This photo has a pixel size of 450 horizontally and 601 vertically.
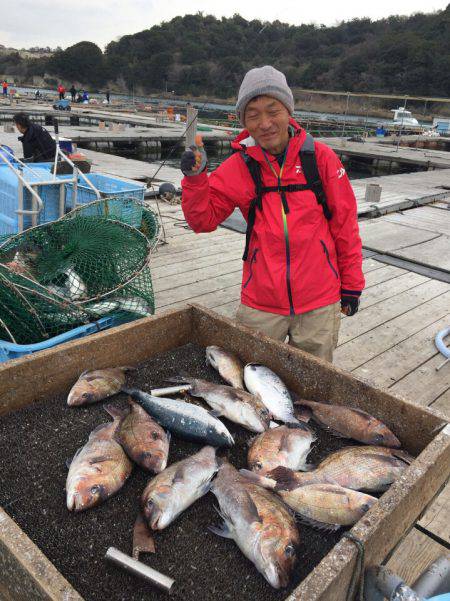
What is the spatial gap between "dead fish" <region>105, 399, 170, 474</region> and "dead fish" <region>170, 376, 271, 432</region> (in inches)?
10.4

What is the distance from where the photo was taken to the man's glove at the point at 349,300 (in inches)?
107

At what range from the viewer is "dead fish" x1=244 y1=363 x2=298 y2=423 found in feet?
6.52

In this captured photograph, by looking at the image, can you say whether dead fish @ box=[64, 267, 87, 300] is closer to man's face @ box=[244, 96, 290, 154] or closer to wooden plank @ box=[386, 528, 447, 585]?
man's face @ box=[244, 96, 290, 154]

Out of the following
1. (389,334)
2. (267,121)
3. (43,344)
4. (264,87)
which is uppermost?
(264,87)

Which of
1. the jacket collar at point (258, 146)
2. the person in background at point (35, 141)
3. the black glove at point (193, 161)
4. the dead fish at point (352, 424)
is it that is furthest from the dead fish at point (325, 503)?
the person in background at point (35, 141)

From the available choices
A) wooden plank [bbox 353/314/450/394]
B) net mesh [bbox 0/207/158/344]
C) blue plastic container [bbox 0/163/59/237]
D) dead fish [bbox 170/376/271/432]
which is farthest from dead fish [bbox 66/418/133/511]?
blue plastic container [bbox 0/163/59/237]

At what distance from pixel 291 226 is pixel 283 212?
88 millimetres

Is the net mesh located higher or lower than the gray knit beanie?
lower

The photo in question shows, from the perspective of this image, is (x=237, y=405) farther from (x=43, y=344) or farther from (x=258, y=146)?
(x=258, y=146)

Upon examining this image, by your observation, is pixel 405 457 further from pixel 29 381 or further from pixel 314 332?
pixel 29 381

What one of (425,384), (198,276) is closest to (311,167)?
(425,384)

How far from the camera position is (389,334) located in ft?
14.6

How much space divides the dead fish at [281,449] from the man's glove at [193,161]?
1312 millimetres

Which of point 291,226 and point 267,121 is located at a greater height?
point 267,121
